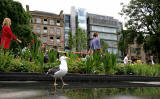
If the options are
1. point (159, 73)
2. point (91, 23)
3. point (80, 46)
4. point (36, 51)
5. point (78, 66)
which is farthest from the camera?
point (91, 23)

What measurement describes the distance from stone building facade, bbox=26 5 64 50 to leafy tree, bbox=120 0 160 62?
34744 millimetres

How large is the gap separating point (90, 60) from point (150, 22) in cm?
2470

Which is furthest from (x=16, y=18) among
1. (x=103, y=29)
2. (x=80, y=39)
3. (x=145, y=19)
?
(x=103, y=29)

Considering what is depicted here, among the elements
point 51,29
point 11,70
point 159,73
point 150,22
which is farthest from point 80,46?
point 11,70

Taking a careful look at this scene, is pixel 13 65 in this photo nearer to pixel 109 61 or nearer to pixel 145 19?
pixel 109 61

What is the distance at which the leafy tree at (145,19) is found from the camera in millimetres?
28500

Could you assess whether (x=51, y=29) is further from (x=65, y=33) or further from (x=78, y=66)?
(x=78, y=66)

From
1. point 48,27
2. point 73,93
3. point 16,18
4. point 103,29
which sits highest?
point 103,29

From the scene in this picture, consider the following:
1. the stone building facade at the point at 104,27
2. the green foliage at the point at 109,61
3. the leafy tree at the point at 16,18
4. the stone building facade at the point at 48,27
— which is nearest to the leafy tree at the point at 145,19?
the leafy tree at the point at 16,18

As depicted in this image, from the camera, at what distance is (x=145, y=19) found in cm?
2923

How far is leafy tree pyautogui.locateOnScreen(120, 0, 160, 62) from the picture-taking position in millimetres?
28500

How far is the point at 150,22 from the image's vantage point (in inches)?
1143

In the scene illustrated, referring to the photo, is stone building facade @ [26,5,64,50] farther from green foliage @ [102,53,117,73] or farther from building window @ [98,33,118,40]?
green foliage @ [102,53,117,73]

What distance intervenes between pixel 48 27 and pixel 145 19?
41.2m
